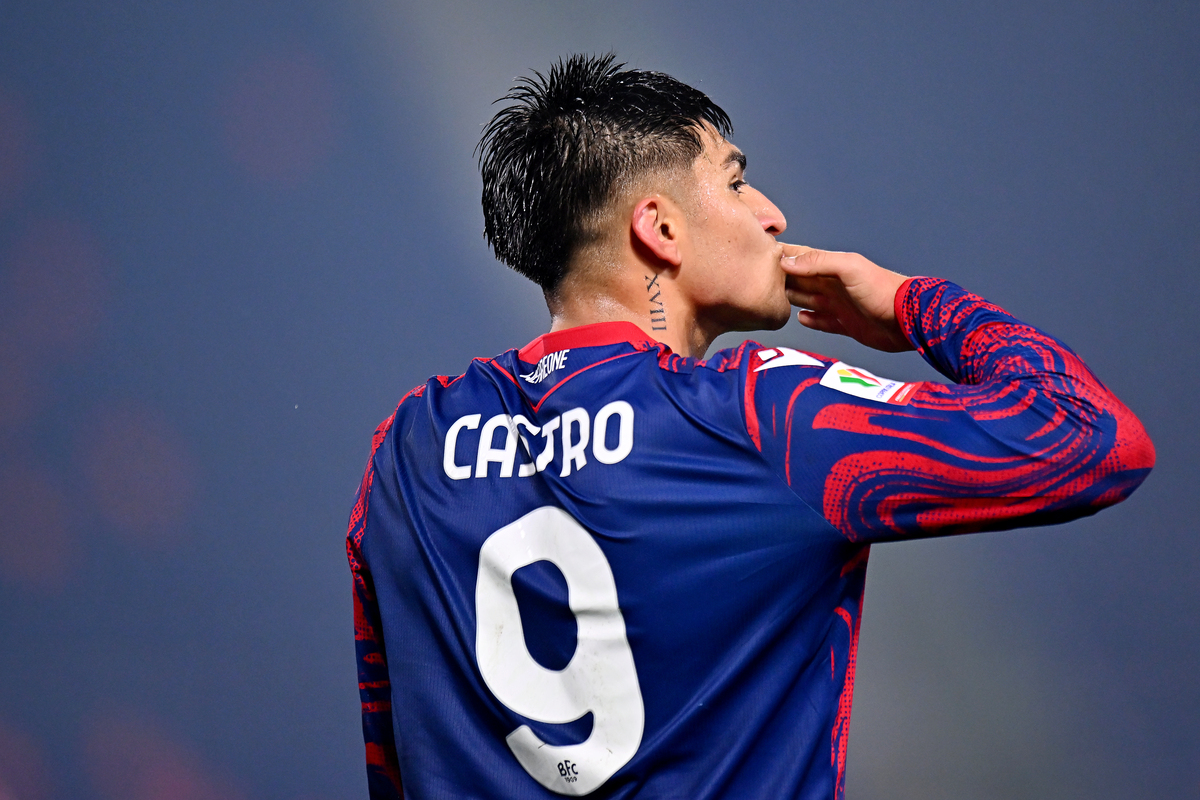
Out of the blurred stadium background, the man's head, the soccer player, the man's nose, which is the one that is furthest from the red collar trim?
the blurred stadium background

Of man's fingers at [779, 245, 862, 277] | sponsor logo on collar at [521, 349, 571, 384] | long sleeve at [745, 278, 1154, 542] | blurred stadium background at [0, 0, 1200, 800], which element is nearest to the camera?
long sleeve at [745, 278, 1154, 542]

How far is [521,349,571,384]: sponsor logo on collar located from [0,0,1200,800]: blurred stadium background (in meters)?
1.24

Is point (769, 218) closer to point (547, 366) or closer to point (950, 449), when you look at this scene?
point (547, 366)

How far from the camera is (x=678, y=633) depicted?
2.31 feet

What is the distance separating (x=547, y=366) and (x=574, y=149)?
0.31 m

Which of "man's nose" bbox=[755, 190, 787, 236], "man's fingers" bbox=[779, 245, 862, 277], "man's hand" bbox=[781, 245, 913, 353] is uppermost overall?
"man's nose" bbox=[755, 190, 787, 236]

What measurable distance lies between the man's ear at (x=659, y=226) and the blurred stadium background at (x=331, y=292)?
1.12 metres

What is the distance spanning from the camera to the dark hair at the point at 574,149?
101 centimetres

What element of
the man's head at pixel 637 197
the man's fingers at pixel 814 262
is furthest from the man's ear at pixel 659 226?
the man's fingers at pixel 814 262

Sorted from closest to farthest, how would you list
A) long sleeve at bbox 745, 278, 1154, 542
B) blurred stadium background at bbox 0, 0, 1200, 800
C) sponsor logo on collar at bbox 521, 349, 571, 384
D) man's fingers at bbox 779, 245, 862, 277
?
long sleeve at bbox 745, 278, 1154, 542, sponsor logo on collar at bbox 521, 349, 571, 384, man's fingers at bbox 779, 245, 862, 277, blurred stadium background at bbox 0, 0, 1200, 800

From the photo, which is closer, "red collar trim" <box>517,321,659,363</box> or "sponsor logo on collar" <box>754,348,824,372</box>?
"sponsor logo on collar" <box>754,348,824,372</box>

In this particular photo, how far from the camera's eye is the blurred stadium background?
198cm

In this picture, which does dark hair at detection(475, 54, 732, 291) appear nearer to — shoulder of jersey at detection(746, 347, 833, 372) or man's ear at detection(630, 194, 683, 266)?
man's ear at detection(630, 194, 683, 266)

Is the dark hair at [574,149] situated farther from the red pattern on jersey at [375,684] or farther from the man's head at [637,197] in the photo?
the red pattern on jersey at [375,684]
